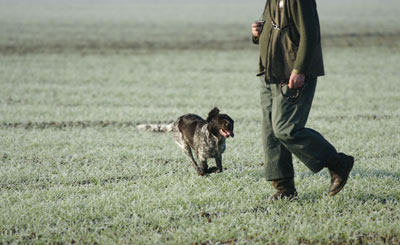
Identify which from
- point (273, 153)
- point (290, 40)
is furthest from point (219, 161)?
point (290, 40)

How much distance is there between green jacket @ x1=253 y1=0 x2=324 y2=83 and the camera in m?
4.94

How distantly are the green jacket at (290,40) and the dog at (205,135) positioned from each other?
3.90 ft

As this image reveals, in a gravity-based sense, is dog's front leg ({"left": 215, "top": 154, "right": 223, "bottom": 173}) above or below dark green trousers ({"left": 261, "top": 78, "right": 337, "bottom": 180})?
below

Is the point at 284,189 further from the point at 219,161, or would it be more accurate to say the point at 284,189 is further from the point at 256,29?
the point at 256,29

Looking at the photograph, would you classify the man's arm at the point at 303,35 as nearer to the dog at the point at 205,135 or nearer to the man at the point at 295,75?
the man at the point at 295,75

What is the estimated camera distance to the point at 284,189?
5.83m

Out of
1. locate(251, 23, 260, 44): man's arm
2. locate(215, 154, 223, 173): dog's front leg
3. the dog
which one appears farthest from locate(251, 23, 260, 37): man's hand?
locate(215, 154, 223, 173): dog's front leg

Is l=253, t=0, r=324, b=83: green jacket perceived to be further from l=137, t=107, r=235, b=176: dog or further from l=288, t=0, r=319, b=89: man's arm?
l=137, t=107, r=235, b=176: dog

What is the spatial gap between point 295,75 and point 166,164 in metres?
3.41

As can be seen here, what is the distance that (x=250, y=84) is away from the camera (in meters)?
17.0

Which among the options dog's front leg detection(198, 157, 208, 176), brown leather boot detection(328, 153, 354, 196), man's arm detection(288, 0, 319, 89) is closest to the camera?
man's arm detection(288, 0, 319, 89)

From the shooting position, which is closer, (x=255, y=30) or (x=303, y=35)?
(x=303, y=35)

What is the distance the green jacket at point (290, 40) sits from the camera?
494 centimetres

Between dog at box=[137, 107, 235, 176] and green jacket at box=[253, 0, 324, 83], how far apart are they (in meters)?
1.19
